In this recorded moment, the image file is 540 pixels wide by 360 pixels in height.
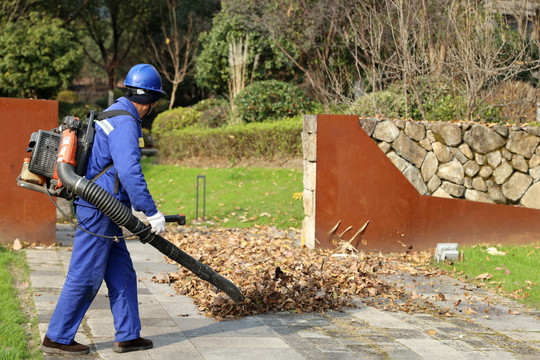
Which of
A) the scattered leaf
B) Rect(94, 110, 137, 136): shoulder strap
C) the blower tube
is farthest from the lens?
the scattered leaf

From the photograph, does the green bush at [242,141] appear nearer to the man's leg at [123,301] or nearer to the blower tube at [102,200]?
the man's leg at [123,301]

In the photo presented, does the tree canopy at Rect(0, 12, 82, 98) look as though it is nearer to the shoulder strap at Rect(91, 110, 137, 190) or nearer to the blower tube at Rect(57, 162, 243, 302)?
the shoulder strap at Rect(91, 110, 137, 190)

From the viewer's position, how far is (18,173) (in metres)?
8.86

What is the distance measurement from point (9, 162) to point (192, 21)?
77.4 ft

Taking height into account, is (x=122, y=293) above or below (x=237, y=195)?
above

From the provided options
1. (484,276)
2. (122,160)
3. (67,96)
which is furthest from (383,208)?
(67,96)

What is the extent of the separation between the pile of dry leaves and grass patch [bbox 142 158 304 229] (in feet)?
8.63

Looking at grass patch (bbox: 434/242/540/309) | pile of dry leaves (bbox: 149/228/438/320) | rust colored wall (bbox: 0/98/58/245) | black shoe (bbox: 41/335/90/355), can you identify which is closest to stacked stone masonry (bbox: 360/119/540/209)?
grass patch (bbox: 434/242/540/309)

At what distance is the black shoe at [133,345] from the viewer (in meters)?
4.79

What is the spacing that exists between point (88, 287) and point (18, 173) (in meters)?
4.71

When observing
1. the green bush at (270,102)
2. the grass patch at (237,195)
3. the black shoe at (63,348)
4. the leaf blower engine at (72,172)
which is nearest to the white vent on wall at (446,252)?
the grass patch at (237,195)

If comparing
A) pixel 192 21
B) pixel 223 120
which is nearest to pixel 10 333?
pixel 223 120

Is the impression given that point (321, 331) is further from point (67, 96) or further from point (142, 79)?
point (67, 96)

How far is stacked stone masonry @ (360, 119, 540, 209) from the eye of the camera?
30.9ft
